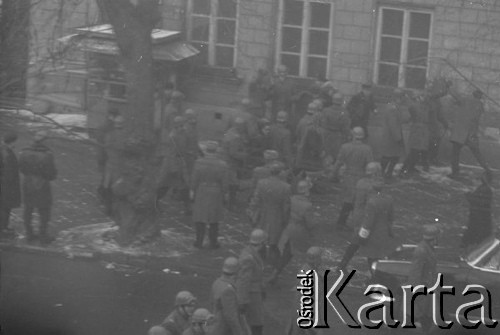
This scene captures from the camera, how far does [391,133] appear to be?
1883 cm

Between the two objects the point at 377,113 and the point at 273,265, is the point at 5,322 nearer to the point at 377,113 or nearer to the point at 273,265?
the point at 273,265

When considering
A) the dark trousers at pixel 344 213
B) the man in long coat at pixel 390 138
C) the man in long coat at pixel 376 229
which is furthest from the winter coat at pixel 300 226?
the man in long coat at pixel 390 138

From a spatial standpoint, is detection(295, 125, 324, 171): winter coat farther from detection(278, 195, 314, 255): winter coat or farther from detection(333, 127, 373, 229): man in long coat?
detection(278, 195, 314, 255): winter coat

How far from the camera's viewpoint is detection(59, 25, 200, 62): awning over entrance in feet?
65.9

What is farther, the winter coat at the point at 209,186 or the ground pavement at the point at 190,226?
the winter coat at the point at 209,186

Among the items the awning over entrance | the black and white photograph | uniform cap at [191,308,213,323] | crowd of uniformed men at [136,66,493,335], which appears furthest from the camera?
the awning over entrance

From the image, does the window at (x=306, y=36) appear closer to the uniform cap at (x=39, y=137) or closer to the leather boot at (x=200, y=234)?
the leather boot at (x=200, y=234)

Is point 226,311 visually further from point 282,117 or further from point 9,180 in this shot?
point 282,117

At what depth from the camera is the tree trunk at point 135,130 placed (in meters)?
16.3

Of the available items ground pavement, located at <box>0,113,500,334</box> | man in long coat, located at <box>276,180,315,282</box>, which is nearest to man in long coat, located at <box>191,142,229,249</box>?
ground pavement, located at <box>0,113,500,334</box>

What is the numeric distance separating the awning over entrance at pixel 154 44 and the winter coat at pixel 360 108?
2939 mm

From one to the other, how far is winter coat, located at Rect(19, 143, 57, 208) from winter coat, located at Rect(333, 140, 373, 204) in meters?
3.89

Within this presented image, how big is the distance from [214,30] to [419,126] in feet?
13.9

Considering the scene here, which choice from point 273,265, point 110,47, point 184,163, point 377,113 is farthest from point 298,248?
point 110,47
